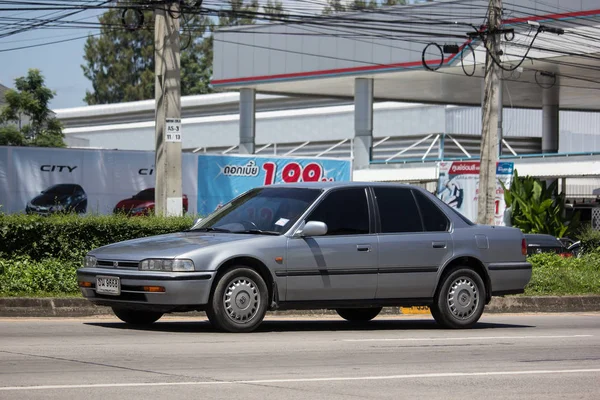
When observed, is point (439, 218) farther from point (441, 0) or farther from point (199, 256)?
point (441, 0)

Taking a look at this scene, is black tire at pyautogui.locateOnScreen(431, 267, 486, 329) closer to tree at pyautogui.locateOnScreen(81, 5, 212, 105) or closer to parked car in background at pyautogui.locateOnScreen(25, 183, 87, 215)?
parked car in background at pyautogui.locateOnScreen(25, 183, 87, 215)

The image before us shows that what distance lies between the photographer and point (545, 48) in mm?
36438

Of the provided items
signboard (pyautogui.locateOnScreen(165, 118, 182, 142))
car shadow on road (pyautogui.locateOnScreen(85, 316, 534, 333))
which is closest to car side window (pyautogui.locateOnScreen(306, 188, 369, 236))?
car shadow on road (pyautogui.locateOnScreen(85, 316, 534, 333))

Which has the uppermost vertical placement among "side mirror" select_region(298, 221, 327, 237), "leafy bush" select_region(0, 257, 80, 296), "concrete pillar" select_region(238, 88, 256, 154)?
"concrete pillar" select_region(238, 88, 256, 154)

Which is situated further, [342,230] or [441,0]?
[441,0]

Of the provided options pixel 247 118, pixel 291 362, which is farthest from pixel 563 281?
pixel 247 118

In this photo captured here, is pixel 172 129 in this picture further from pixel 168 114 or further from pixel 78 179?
pixel 78 179

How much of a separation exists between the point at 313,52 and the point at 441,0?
6233mm

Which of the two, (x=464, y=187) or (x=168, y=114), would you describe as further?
(x=464, y=187)

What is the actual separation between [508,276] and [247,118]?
33.8m

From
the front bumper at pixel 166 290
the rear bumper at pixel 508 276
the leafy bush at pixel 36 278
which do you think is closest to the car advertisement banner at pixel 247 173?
the leafy bush at pixel 36 278

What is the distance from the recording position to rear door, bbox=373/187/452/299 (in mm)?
12133

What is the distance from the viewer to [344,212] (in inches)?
478

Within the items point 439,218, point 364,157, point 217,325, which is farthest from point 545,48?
point 217,325
